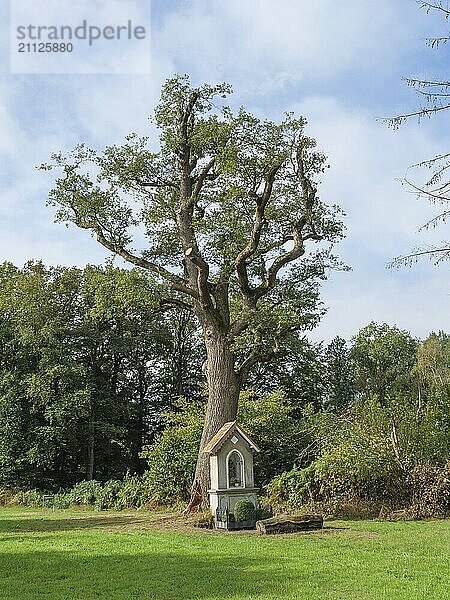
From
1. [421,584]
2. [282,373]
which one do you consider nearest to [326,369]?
[282,373]

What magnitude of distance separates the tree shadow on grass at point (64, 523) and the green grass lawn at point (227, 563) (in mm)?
958

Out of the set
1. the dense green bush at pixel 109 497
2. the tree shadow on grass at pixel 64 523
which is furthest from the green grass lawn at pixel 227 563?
the dense green bush at pixel 109 497

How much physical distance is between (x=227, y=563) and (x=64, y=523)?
9.11 meters

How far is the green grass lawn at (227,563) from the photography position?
27.6 ft

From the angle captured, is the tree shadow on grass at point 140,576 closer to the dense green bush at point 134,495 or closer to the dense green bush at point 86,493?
the dense green bush at point 134,495

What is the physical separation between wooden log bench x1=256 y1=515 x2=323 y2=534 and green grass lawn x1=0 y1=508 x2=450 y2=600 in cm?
33

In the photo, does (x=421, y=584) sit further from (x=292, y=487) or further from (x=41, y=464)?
(x=41, y=464)

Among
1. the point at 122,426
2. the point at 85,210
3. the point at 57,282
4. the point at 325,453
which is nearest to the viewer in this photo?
the point at 325,453

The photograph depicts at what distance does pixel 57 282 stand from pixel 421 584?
25904 mm

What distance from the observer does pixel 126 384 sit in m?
36.3

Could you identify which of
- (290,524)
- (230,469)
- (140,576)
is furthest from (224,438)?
(140,576)

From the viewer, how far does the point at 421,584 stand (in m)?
8.53

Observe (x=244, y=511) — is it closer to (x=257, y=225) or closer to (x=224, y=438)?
(x=224, y=438)

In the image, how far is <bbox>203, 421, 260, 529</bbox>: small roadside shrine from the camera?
1617cm
